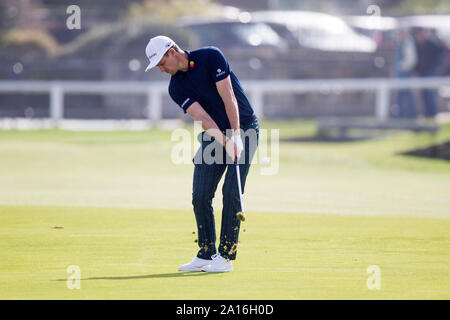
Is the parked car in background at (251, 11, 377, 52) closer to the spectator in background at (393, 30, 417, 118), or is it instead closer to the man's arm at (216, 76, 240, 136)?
the spectator in background at (393, 30, 417, 118)

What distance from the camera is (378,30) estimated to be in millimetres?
32562

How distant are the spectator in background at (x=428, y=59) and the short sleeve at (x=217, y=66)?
60.8ft

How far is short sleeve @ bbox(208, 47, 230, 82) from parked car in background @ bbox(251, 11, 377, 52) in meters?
23.6

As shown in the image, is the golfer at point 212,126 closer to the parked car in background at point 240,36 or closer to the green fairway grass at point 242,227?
the green fairway grass at point 242,227

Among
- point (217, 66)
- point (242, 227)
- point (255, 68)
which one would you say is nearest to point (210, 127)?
point (217, 66)

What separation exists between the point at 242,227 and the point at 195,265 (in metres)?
2.67

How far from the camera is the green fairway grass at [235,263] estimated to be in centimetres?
677

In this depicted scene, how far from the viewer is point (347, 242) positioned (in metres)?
9.20

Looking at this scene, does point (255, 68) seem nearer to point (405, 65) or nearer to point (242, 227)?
point (405, 65)

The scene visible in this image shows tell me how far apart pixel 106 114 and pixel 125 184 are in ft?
46.3

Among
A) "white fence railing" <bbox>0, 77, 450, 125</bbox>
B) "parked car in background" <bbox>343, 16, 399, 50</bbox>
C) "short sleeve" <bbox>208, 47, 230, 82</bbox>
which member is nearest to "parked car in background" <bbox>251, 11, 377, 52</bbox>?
"parked car in background" <bbox>343, 16, 399, 50</bbox>

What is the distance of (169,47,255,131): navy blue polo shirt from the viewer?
7.66 meters

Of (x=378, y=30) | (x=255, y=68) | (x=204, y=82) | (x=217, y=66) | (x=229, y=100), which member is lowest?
(x=229, y=100)

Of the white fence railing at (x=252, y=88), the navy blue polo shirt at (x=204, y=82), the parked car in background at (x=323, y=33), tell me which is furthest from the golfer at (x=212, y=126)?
the parked car in background at (x=323, y=33)
